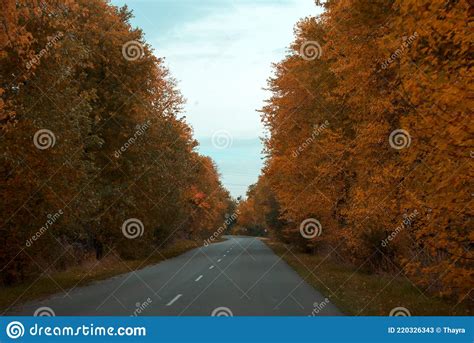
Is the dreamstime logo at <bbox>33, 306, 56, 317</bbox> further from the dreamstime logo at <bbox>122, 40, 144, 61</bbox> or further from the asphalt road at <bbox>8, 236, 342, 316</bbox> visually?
the dreamstime logo at <bbox>122, 40, 144, 61</bbox>

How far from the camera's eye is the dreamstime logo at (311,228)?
90.7ft

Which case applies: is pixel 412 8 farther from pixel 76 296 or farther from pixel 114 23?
pixel 114 23

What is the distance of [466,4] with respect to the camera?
8703mm

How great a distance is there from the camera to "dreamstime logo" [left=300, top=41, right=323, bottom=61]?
24.1m

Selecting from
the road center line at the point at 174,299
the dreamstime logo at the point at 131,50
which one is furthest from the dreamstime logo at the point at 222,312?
the dreamstime logo at the point at 131,50

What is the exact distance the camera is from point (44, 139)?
1603cm
